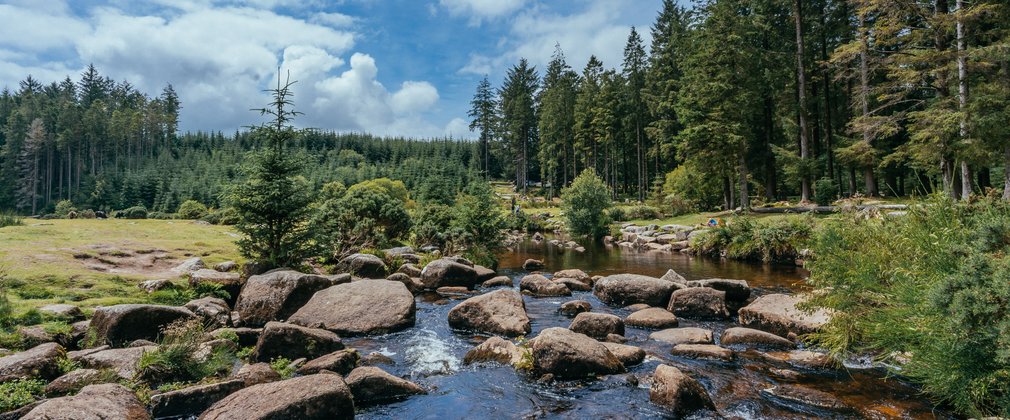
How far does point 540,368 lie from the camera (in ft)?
26.0

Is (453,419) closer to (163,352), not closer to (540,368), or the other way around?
(540,368)

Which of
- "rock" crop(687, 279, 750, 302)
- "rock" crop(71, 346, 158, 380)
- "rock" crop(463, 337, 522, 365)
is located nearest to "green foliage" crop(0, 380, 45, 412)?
"rock" crop(71, 346, 158, 380)

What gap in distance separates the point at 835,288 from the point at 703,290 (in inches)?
196

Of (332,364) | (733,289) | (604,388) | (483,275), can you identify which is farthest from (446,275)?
(604,388)

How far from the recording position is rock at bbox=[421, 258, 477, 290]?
16422mm

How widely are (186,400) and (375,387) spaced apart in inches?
97.9

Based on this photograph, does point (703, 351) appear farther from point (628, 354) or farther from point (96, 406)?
point (96, 406)

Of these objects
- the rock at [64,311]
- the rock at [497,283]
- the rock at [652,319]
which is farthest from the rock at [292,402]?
the rock at [497,283]

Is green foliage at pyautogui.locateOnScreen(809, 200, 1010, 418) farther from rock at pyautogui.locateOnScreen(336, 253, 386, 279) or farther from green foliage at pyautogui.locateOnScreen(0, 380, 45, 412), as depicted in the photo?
rock at pyautogui.locateOnScreen(336, 253, 386, 279)

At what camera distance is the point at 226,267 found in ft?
47.5

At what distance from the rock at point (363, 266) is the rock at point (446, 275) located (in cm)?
157

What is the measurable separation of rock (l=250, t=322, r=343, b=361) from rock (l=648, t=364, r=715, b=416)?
5.97 m

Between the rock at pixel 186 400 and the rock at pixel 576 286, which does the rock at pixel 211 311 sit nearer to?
the rock at pixel 186 400

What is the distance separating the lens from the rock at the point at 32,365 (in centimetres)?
638
